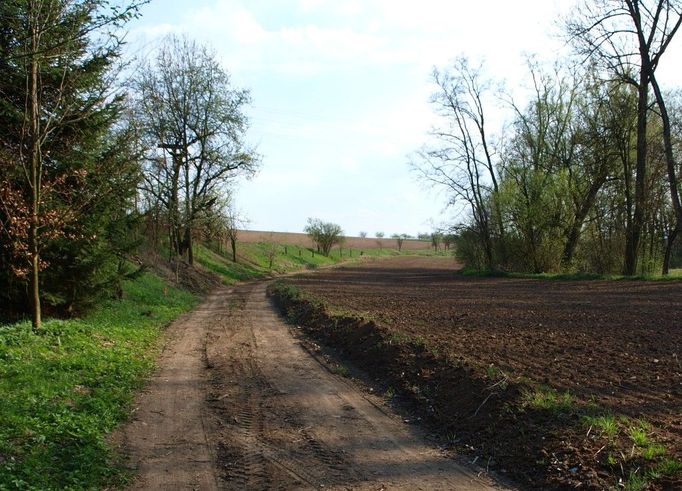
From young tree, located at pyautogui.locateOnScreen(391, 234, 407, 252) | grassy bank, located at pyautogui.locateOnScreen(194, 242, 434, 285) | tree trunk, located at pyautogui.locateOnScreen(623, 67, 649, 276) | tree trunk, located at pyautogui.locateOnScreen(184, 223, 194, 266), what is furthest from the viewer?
young tree, located at pyautogui.locateOnScreen(391, 234, 407, 252)

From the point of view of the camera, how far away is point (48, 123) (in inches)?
408

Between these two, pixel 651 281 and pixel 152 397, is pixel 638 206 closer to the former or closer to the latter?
pixel 651 281

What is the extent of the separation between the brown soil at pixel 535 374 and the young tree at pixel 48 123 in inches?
256

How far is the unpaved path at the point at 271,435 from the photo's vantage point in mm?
4891

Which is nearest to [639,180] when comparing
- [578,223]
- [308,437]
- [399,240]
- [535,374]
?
[578,223]

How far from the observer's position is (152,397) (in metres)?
7.60

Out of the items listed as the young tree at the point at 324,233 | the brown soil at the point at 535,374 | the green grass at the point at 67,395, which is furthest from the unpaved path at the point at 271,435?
the young tree at the point at 324,233

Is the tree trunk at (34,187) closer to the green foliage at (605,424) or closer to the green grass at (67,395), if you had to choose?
the green grass at (67,395)

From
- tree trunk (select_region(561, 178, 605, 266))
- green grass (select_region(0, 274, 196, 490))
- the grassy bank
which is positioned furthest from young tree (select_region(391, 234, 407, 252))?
green grass (select_region(0, 274, 196, 490))

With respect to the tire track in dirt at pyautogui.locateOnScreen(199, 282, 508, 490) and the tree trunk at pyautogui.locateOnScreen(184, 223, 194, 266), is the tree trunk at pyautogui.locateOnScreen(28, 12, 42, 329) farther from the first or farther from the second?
the tree trunk at pyautogui.locateOnScreen(184, 223, 194, 266)

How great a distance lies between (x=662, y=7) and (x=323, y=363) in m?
28.1

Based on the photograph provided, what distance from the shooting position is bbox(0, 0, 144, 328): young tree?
984cm

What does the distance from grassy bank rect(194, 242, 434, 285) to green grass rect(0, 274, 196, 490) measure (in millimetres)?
24385

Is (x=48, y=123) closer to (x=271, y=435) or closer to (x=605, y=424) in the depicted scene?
(x=271, y=435)
